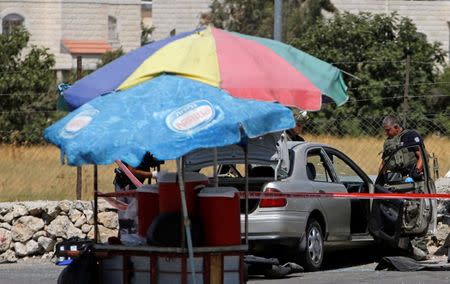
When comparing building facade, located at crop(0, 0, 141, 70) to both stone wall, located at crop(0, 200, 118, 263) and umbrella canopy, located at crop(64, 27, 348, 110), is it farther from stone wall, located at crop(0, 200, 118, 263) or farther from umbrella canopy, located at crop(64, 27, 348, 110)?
umbrella canopy, located at crop(64, 27, 348, 110)

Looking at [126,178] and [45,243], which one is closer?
[126,178]

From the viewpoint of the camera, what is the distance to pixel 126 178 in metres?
13.2

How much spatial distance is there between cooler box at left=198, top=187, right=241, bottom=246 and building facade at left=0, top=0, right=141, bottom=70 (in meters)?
48.8

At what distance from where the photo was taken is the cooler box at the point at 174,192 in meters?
8.52

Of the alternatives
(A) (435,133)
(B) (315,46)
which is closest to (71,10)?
(B) (315,46)

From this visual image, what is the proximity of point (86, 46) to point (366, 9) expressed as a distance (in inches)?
533

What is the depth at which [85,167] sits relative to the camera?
18703 millimetres

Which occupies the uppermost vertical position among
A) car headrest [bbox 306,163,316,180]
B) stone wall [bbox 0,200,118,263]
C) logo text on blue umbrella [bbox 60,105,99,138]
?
logo text on blue umbrella [bbox 60,105,99,138]

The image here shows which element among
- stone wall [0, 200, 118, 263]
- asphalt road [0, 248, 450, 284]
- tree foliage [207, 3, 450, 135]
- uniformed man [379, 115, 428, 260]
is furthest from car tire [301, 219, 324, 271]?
tree foliage [207, 3, 450, 135]

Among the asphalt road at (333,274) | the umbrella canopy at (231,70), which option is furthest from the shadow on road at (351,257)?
the umbrella canopy at (231,70)

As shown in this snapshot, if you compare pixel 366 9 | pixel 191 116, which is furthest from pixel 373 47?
pixel 191 116

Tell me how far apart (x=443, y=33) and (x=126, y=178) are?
47032 millimetres

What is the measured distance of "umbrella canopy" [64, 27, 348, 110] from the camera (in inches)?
315

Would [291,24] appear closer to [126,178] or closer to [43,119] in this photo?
[43,119]
